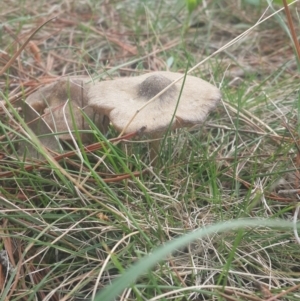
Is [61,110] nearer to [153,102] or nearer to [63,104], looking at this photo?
[63,104]

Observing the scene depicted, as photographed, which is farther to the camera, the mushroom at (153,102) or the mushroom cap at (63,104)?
the mushroom cap at (63,104)

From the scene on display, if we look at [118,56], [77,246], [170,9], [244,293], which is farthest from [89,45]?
[244,293]

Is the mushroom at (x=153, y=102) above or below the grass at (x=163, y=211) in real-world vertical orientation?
above

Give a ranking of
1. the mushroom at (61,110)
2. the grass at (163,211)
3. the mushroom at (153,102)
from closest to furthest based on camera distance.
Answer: the grass at (163,211) < the mushroom at (153,102) < the mushroom at (61,110)

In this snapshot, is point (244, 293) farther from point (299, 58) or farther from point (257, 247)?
point (299, 58)

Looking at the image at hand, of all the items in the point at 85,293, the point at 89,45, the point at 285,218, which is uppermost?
the point at 89,45

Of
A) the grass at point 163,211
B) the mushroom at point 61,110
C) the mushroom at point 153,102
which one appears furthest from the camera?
the mushroom at point 61,110
